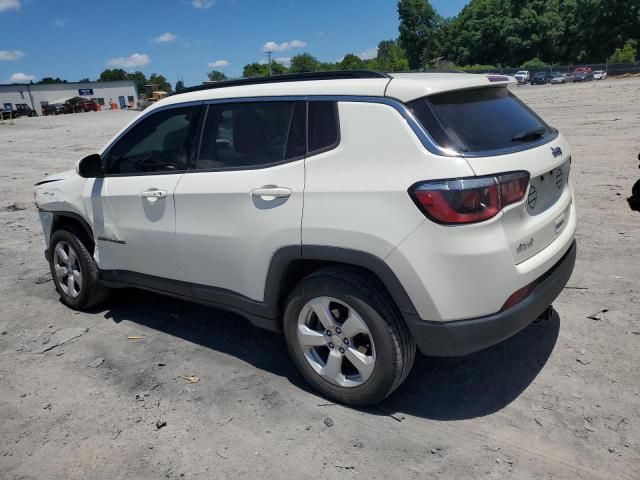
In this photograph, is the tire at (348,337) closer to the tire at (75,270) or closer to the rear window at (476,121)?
the rear window at (476,121)

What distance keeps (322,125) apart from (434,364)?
1.77m

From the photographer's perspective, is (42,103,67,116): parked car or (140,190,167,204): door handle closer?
(140,190,167,204): door handle

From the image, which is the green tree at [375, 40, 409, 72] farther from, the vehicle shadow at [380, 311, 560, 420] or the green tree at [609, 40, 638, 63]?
the vehicle shadow at [380, 311, 560, 420]

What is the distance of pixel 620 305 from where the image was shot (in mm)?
4008

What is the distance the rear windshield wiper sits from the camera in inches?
113

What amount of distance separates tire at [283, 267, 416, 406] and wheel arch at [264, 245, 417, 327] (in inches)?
3.4

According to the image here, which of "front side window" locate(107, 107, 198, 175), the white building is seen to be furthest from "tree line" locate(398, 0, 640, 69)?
"front side window" locate(107, 107, 198, 175)

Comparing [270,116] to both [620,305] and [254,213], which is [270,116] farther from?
[620,305]

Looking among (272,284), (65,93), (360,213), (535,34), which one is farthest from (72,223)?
(535,34)

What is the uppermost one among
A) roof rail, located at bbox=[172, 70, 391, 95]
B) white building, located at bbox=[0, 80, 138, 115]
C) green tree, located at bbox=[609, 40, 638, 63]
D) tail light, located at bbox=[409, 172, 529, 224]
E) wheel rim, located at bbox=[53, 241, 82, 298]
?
green tree, located at bbox=[609, 40, 638, 63]

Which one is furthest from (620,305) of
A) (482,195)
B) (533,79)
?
(533,79)

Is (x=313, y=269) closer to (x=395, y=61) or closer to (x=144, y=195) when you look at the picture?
(x=144, y=195)

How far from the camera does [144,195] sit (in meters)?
3.78

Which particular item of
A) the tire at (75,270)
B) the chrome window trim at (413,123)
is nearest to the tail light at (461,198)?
the chrome window trim at (413,123)
